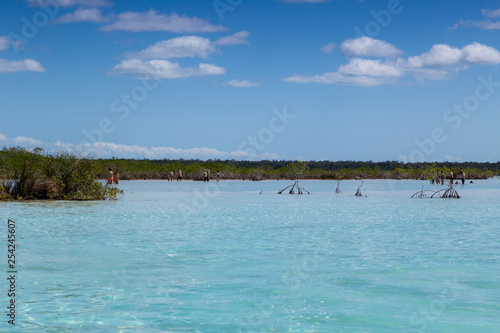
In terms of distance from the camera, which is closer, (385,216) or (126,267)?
(126,267)

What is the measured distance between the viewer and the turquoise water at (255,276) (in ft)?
25.8

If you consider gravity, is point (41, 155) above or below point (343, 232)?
above

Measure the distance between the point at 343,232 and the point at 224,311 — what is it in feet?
31.7

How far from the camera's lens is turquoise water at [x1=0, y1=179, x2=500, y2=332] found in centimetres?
786

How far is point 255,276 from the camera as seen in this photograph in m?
10.7

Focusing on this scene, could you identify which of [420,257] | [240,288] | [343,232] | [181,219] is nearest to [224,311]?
[240,288]

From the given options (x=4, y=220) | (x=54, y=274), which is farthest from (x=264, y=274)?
(x=4, y=220)

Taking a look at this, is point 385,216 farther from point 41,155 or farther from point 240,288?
point 41,155

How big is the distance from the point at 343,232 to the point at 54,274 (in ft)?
30.6

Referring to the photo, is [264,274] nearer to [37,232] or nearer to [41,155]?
[37,232]

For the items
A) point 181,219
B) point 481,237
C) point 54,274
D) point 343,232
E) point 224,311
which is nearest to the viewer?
point 224,311

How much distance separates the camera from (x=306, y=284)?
397 inches

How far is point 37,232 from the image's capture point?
16.6 metres

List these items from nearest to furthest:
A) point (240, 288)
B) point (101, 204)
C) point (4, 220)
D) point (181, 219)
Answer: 1. point (240, 288)
2. point (4, 220)
3. point (181, 219)
4. point (101, 204)
